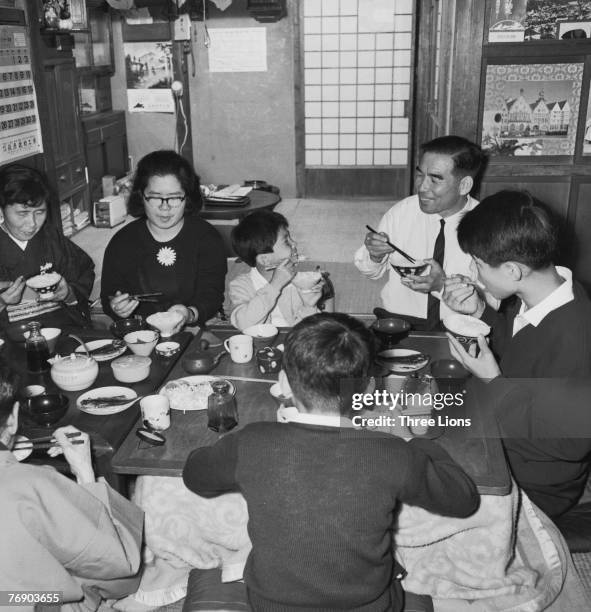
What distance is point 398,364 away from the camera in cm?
221

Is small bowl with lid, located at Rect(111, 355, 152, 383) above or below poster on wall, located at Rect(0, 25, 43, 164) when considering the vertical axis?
below

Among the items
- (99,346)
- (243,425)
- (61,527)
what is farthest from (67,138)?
(61,527)

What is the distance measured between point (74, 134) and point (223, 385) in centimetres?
503

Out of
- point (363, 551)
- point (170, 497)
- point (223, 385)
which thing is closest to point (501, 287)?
point (223, 385)

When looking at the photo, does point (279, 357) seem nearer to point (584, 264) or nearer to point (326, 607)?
point (326, 607)

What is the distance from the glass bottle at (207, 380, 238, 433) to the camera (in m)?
1.88

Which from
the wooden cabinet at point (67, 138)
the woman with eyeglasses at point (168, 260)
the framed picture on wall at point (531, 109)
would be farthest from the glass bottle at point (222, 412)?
the wooden cabinet at point (67, 138)

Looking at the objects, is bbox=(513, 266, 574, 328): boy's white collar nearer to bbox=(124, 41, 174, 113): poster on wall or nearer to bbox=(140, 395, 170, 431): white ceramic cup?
Result: bbox=(140, 395, 170, 431): white ceramic cup

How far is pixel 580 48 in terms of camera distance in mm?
3410

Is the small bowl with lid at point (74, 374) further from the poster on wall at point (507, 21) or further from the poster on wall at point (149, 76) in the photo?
the poster on wall at point (149, 76)

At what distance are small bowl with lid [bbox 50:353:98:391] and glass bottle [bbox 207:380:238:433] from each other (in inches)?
17.7

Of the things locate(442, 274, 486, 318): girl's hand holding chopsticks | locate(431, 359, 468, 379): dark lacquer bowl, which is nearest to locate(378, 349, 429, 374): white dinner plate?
locate(431, 359, 468, 379): dark lacquer bowl

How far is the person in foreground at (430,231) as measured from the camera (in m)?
3.02

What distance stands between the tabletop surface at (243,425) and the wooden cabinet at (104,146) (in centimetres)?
521
